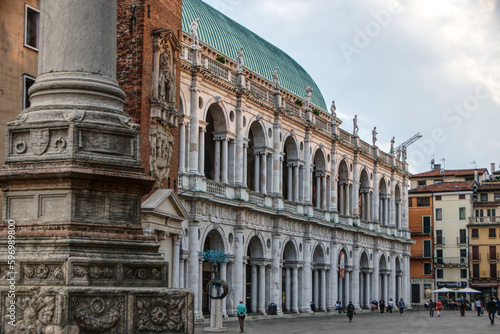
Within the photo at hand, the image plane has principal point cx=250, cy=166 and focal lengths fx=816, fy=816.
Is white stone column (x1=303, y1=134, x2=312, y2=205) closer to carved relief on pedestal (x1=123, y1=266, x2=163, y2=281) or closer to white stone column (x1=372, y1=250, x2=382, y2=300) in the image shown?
white stone column (x1=372, y1=250, x2=382, y2=300)

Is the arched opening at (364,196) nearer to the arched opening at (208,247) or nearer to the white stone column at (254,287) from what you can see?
the white stone column at (254,287)

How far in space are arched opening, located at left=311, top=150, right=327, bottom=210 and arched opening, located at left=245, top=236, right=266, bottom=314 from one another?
11729 millimetres

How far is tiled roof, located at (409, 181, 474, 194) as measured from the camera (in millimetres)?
98062

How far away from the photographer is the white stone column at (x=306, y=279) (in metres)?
55.4

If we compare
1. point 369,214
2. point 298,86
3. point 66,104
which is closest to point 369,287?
point 369,214

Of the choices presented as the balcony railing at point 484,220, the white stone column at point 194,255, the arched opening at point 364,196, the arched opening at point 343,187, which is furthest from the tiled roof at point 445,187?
the white stone column at point 194,255

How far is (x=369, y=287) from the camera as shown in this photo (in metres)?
70.1

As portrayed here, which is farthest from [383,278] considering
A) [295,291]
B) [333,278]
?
[295,291]

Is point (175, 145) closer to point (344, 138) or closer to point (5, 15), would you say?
point (5, 15)

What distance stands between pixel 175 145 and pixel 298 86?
4076 centimetres

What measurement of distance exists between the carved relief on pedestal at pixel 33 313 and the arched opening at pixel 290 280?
150 feet

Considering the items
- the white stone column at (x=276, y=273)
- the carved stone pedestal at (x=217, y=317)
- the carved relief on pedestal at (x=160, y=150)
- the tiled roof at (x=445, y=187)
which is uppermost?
the tiled roof at (x=445, y=187)

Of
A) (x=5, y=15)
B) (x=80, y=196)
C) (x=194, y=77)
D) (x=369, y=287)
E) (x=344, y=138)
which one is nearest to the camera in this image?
(x=80, y=196)

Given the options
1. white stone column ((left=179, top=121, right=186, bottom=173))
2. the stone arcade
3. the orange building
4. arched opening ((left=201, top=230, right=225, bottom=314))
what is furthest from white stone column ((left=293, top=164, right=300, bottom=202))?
the stone arcade
